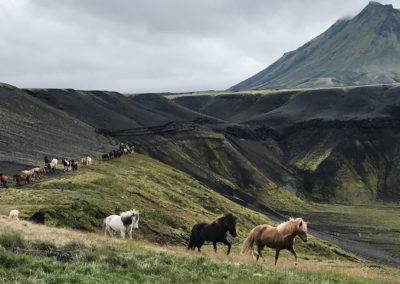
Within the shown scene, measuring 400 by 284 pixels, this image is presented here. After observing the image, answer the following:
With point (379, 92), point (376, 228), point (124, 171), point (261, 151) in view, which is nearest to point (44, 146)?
point (124, 171)

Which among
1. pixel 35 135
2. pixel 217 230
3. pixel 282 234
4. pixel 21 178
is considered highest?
pixel 35 135

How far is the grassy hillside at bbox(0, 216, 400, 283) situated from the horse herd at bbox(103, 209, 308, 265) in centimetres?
217

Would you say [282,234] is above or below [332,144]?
above

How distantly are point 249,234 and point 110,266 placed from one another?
9525 mm

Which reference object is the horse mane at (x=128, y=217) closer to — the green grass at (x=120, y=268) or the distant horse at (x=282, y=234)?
the green grass at (x=120, y=268)

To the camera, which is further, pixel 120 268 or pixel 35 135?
pixel 35 135

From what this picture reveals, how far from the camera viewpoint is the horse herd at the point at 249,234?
836 inches

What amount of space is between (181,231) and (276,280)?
978 inches

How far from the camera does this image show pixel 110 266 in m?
15.5

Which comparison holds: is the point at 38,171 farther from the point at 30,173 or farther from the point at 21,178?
the point at 21,178

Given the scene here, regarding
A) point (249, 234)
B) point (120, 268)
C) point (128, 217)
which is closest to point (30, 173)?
point (128, 217)

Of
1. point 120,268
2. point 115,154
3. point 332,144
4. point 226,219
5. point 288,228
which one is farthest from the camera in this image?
point 332,144

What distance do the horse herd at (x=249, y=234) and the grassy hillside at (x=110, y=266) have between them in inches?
85.5

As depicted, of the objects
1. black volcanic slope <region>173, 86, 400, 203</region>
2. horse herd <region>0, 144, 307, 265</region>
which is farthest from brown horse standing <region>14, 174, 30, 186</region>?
black volcanic slope <region>173, 86, 400, 203</region>
